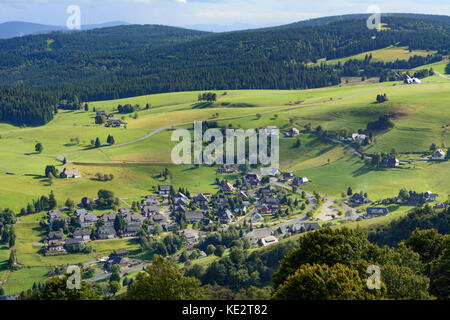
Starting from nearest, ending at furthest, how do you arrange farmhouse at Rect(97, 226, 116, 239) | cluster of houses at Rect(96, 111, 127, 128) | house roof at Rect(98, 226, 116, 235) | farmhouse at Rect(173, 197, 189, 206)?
farmhouse at Rect(97, 226, 116, 239), house roof at Rect(98, 226, 116, 235), farmhouse at Rect(173, 197, 189, 206), cluster of houses at Rect(96, 111, 127, 128)

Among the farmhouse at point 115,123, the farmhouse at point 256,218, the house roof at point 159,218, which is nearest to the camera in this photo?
the house roof at point 159,218

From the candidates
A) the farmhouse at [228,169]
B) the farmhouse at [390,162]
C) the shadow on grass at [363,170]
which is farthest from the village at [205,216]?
the farmhouse at [390,162]

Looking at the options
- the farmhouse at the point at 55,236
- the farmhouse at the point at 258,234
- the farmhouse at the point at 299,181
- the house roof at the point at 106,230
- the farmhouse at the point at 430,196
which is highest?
the farmhouse at the point at 430,196

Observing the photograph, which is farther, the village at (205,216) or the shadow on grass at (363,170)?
the shadow on grass at (363,170)

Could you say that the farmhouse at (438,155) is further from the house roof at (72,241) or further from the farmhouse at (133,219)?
the house roof at (72,241)

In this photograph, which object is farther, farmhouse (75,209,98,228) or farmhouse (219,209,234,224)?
farmhouse (219,209,234,224)

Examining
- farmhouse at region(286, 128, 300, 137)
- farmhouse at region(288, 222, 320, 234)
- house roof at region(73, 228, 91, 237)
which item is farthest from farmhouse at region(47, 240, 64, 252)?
farmhouse at region(286, 128, 300, 137)

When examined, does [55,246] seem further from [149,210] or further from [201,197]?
[201,197]

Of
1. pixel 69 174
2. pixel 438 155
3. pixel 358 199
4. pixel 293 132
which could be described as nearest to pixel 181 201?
pixel 69 174

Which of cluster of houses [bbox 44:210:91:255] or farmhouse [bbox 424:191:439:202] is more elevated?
farmhouse [bbox 424:191:439:202]

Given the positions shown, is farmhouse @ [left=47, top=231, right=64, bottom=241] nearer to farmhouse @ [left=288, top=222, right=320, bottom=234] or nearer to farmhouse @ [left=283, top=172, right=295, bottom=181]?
farmhouse @ [left=288, top=222, right=320, bottom=234]

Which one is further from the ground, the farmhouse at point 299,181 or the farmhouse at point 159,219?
the farmhouse at point 299,181
